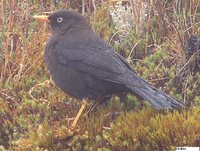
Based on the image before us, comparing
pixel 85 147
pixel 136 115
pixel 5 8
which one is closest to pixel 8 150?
pixel 85 147

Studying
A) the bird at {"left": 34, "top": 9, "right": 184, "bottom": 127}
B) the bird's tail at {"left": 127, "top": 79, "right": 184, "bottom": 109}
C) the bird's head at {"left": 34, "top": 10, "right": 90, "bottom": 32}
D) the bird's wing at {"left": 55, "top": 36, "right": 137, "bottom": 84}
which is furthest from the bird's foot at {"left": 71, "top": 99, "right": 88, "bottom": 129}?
the bird's head at {"left": 34, "top": 10, "right": 90, "bottom": 32}

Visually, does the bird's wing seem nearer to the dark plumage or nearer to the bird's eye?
the dark plumage

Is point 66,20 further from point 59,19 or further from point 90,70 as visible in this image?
point 90,70

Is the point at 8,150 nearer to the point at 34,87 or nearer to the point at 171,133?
the point at 34,87

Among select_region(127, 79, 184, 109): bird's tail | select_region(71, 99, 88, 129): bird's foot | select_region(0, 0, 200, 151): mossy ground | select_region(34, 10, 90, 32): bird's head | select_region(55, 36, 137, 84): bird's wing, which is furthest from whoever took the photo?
select_region(34, 10, 90, 32): bird's head

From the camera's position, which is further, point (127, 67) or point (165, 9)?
point (165, 9)

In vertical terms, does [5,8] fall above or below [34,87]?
above

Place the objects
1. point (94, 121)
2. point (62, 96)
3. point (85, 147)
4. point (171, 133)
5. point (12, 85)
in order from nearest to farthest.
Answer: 1. point (171, 133)
2. point (85, 147)
3. point (94, 121)
4. point (62, 96)
5. point (12, 85)

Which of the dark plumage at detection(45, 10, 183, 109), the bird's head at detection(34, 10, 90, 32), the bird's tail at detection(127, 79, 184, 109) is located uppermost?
the bird's head at detection(34, 10, 90, 32)
